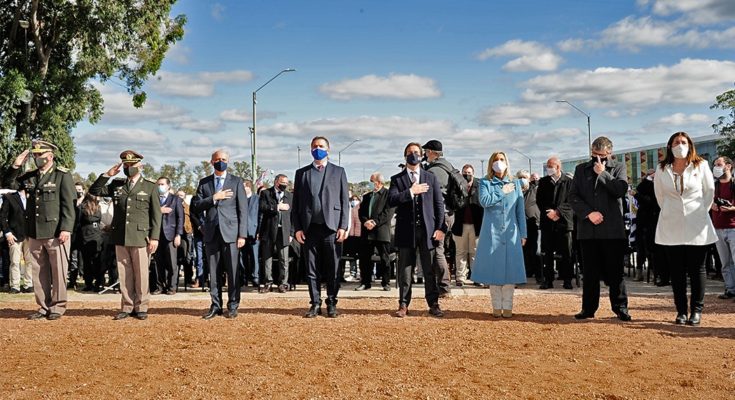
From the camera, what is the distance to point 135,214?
10.1 metres

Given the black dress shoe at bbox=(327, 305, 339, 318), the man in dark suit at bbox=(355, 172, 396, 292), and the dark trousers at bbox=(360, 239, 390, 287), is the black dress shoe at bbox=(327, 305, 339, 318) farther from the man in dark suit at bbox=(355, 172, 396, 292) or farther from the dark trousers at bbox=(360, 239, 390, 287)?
the dark trousers at bbox=(360, 239, 390, 287)

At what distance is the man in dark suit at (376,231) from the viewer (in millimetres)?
13688

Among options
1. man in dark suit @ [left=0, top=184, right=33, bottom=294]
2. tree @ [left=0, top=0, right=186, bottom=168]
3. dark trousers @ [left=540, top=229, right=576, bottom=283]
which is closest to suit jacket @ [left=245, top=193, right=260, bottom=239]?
man in dark suit @ [left=0, top=184, right=33, bottom=294]

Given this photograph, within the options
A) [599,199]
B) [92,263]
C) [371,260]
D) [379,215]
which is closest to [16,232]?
[92,263]

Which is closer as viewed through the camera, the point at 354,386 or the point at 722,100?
the point at 354,386

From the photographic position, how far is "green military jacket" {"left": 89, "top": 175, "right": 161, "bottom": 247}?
32.9ft

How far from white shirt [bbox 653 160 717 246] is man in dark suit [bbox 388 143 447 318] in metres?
2.93

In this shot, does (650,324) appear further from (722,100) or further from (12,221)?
(722,100)

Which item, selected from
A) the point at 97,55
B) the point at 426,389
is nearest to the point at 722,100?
the point at 97,55

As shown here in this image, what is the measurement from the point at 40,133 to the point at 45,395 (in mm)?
22301

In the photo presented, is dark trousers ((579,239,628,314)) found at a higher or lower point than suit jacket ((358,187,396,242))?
lower

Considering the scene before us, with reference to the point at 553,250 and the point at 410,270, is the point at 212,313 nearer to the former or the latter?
the point at 410,270

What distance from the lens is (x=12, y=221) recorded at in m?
13.6

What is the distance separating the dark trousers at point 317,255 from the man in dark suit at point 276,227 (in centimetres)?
386
